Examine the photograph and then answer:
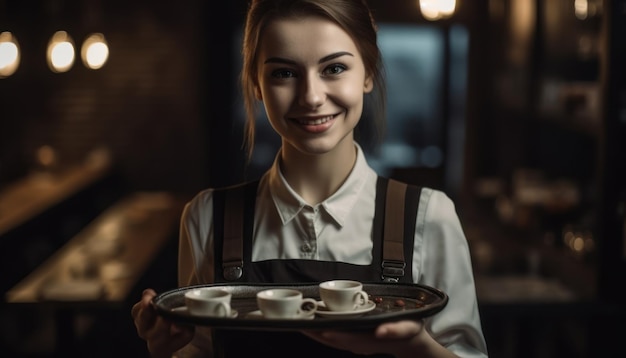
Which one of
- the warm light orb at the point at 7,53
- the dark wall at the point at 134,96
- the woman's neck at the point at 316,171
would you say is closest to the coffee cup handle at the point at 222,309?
the woman's neck at the point at 316,171

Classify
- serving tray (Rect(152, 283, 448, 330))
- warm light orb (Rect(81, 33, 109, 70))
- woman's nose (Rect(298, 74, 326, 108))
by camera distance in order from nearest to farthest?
serving tray (Rect(152, 283, 448, 330))
woman's nose (Rect(298, 74, 326, 108))
warm light orb (Rect(81, 33, 109, 70))

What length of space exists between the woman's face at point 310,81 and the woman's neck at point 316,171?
0.10 meters

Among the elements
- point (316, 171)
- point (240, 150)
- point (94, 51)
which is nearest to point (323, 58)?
point (316, 171)

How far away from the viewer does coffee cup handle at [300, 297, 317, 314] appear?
1.50 meters

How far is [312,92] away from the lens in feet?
5.41

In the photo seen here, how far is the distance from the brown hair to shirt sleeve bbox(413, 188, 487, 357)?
0.32 m

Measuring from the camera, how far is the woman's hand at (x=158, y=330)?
1.54 m

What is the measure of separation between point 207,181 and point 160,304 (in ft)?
19.3

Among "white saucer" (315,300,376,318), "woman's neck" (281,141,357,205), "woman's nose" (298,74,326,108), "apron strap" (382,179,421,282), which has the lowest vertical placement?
"white saucer" (315,300,376,318)

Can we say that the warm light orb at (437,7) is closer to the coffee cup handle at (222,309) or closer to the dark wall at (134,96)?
the coffee cup handle at (222,309)

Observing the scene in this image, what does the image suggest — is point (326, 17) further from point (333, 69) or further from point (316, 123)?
point (316, 123)

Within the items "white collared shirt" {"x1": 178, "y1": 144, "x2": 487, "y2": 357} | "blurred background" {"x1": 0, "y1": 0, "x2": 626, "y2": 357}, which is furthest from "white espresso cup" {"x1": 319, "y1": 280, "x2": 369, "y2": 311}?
"blurred background" {"x1": 0, "y1": 0, "x2": 626, "y2": 357}

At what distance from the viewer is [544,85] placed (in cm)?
561

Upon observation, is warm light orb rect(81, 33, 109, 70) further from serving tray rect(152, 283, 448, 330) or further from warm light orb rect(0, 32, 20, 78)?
serving tray rect(152, 283, 448, 330)
